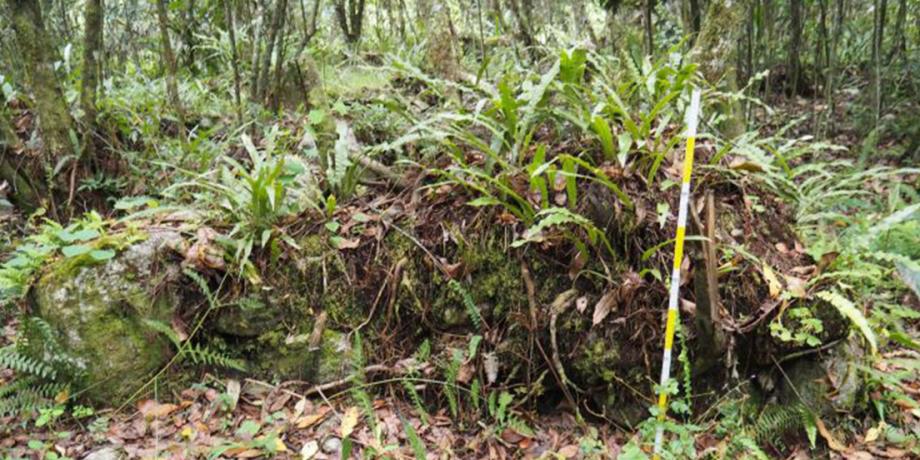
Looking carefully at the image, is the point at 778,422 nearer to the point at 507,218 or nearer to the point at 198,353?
the point at 507,218

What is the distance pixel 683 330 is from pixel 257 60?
4.09 metres

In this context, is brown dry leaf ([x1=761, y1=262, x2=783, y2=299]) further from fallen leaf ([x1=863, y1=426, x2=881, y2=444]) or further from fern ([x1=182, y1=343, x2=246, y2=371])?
fern ([x1=182, y1=343, x2=246, y2=371])

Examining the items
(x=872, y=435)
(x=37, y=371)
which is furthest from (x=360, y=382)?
(x=872, y=435)

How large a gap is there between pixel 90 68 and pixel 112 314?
94.1 inches

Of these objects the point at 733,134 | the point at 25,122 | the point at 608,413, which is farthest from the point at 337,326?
the point at 25,122

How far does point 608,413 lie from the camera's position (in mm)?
3039

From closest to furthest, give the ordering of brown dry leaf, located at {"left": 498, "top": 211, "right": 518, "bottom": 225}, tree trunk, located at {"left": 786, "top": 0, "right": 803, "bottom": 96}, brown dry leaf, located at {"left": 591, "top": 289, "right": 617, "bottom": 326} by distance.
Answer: brown dry leaf, located at {"left": 591, "top": 289, "right": 617, "bottom": 326}, brown dry leaf, located at {"left": 498, "top": 211, "right": 518, "bottom": 225}, tree trunk, located at {"left": 786, "top": 0, "right": 803, "bottom": 96}

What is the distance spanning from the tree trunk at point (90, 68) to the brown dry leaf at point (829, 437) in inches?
209

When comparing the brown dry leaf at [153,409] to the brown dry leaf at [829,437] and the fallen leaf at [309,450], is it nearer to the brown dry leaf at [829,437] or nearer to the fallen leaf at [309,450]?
the fallen leaf at [309,450]

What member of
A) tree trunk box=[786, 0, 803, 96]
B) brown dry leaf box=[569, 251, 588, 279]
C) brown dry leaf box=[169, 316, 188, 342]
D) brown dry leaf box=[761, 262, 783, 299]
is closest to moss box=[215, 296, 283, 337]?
brown dry leaf box=[169, 316, 188, 342]

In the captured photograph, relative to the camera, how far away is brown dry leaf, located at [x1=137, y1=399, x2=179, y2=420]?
296 cm

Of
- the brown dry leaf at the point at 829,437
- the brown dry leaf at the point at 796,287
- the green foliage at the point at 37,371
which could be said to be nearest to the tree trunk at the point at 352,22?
the green foliage at the point at 37,371

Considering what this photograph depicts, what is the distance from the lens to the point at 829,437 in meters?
2.79

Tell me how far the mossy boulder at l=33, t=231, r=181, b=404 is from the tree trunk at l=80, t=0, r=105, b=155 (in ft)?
6.23
